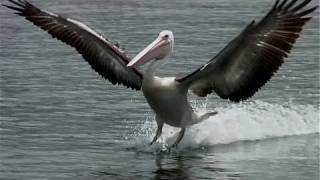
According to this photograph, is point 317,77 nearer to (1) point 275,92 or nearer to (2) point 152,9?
(1) point 275,92

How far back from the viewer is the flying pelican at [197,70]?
12141 mm

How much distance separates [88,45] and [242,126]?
2.35 meters

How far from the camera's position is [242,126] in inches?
570

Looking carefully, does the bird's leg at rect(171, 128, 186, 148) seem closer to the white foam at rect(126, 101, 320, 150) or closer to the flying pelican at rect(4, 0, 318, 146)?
the flying pelican at rect(4, 0, 318, 146)

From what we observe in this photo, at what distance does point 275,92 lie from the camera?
1695 centimetres

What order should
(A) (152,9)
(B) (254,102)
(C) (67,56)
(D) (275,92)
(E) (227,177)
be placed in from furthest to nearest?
(A) (152,9), (C) (67,56), (D) (275,92), (B) (254,102), (E) (227,177)

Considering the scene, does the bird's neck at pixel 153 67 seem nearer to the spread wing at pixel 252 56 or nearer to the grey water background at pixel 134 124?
the spread wing at pixel 252 56

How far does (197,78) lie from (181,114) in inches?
21.0

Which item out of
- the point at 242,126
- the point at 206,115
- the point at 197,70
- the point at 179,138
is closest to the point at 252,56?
the point at 197,70

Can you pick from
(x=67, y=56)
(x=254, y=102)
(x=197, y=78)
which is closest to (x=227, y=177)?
(x=197, y=78)

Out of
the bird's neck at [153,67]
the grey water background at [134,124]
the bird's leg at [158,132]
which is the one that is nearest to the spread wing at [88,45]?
the grey water background at [134,124]

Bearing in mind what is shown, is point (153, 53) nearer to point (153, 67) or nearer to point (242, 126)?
point (153, 67)

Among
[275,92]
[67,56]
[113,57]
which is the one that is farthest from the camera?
[67,56]

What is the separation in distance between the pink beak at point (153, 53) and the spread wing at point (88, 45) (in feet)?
2.92
